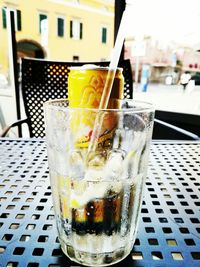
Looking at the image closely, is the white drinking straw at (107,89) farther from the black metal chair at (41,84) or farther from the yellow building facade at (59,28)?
the yellow building facade at (59,28)

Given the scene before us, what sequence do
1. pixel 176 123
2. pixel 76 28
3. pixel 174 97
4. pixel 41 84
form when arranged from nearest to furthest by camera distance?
pixel 41 84
pixel 176 123
pixel 174 97
pixel 76 28

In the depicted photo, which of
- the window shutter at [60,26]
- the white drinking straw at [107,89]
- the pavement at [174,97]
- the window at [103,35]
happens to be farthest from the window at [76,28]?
the white drinking straw at [107,89]

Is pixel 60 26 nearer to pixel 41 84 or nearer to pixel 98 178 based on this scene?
pixel 41 84

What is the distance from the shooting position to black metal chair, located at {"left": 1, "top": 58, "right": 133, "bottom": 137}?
1.18 metres

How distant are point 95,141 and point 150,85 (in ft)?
7.94

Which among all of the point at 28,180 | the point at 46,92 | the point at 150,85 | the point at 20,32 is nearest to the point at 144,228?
the point at 28,180

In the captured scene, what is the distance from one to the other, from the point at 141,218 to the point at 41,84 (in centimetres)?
98

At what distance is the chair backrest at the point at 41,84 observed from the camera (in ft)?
3.88

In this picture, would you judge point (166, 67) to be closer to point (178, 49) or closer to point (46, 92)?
point (178, 49)

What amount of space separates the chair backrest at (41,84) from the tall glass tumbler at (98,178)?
2.97 feet

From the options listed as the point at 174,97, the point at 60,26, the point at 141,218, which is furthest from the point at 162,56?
the point at 60,26

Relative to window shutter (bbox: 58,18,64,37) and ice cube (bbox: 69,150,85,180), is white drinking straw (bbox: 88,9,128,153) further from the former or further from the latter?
window shutter (bbox: 58,18,64,37)

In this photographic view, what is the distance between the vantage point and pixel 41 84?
1229 millimetres

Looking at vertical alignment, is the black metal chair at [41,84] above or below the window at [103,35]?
below
